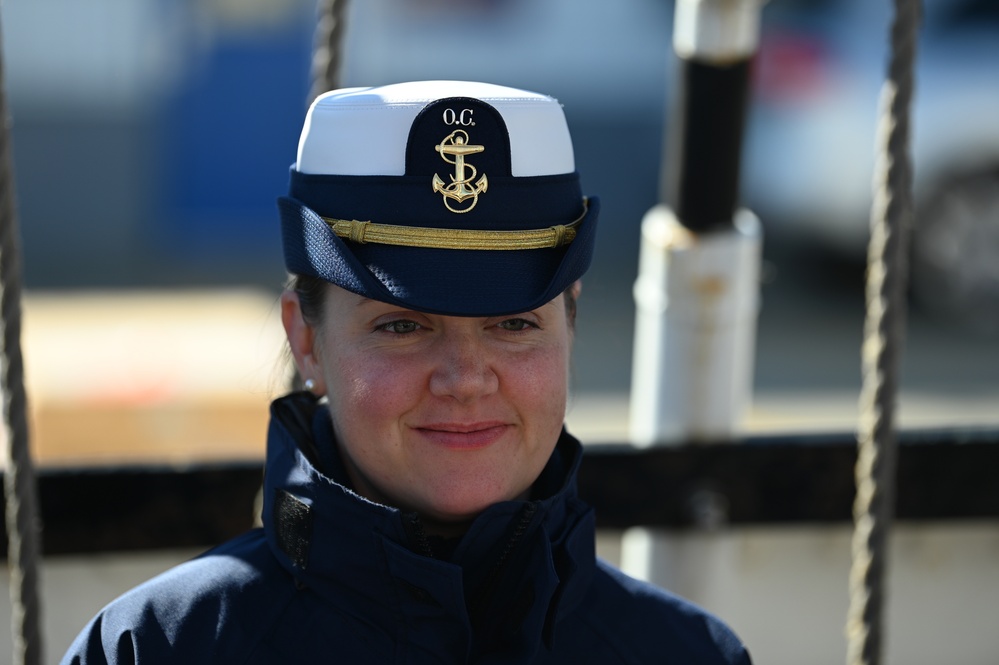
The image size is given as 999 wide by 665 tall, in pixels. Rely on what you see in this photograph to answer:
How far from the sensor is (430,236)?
4.82ft

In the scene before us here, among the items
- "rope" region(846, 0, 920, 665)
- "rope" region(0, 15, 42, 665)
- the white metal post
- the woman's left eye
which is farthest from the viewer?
the white metal post

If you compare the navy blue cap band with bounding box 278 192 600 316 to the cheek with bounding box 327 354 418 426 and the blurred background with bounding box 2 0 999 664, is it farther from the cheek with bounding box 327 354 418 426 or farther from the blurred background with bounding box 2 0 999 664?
the blurred background with bounding box 2 0 999 664

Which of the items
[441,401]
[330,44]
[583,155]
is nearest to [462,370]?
[441,401]

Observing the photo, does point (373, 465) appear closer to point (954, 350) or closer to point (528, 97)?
point (528, 97)

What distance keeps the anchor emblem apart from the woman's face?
5.2 inches

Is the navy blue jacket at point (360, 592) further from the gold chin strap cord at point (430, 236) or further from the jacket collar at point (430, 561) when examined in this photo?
the gold chin strap cord at point (430, 236)

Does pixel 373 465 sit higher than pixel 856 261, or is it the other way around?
pixel 373 465

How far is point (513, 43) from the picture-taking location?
271 inches

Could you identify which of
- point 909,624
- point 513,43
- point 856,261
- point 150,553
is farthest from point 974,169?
point 150,553

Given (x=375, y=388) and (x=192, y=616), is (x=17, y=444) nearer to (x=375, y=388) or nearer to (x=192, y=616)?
(x=192, y=616)

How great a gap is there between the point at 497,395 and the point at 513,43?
560 cm

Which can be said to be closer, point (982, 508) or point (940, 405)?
point (982, 508)

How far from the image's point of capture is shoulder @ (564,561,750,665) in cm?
158

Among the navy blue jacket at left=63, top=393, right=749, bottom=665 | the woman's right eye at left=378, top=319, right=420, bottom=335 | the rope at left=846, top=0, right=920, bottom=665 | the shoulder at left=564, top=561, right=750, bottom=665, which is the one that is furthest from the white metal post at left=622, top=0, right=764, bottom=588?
the woman's right eye at left=378, top=319, right=420, bottom=335
